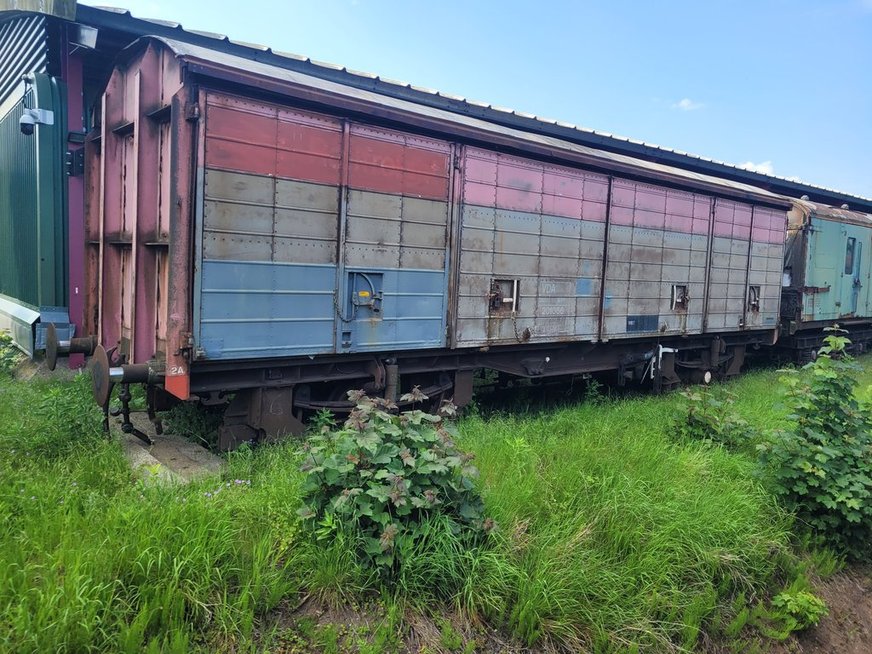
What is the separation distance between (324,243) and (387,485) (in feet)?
8.99

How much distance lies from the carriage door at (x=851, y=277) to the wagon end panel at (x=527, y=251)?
889 cm

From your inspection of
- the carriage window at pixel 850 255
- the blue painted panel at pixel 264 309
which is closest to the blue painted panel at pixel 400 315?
the blue painted panel at pixel 264 309

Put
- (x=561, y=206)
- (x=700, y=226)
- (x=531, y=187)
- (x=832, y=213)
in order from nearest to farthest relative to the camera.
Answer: (x=531, y=187) < (x=561, y=206) < (x=700, y=226) < (x=832, y=213)

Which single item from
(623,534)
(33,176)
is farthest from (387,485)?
(33,176)

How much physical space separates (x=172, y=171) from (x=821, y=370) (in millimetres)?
5315

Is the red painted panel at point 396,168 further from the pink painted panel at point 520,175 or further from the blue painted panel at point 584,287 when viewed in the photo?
the blue painted panel at point 584,287

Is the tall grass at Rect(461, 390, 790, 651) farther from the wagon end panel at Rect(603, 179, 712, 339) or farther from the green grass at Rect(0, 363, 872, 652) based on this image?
the wagon end panel at Rect(603, 179, 712, 339)

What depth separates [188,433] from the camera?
5781mm

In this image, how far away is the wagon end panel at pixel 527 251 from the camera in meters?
6.57

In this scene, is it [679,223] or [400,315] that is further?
[679,223]

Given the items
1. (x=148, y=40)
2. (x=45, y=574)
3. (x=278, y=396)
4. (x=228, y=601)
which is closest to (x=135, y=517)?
(x=45, y=574)

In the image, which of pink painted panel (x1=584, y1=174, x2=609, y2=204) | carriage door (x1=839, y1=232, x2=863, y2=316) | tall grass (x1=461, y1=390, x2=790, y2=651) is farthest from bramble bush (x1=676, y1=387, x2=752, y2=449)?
carriage door (x1=839, y1=232, x2=863, y2=316)

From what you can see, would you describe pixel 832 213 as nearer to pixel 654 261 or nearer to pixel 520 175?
pixel 654 261

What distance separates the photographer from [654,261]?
8.72 metres
